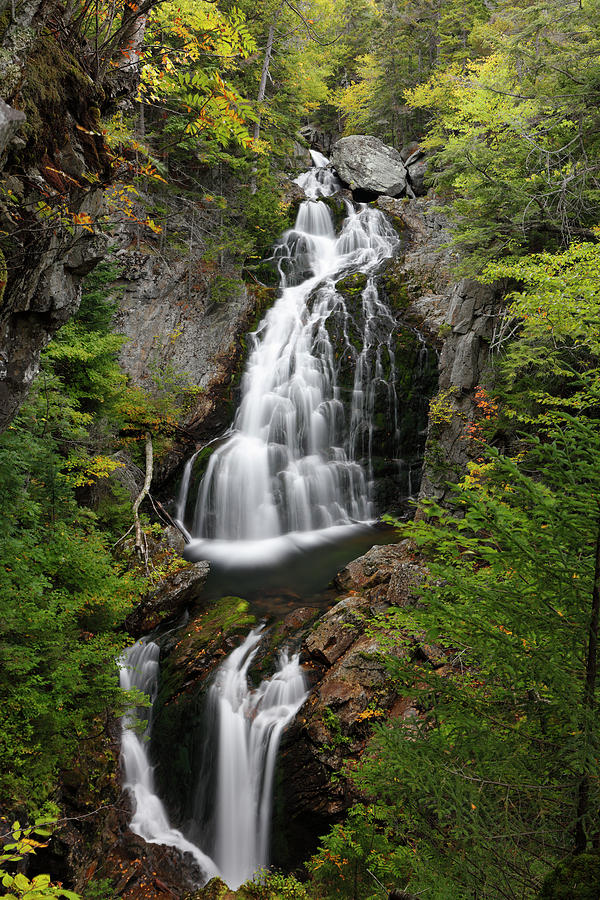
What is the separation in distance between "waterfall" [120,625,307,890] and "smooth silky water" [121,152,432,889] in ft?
0.05

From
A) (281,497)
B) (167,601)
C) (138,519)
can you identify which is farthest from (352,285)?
(167,601)

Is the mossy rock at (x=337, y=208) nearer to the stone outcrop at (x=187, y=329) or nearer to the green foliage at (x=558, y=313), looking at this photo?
the stone outcrop at (x=187, y=329)

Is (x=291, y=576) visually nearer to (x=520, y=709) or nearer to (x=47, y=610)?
(x=47, y=610)

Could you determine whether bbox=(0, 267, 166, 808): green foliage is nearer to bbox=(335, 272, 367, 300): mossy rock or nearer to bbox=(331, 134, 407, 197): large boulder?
bbox=(335, 272, 367, 300): mossy rock

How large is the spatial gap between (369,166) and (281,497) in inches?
680

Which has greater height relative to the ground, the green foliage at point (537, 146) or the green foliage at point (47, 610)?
the green foliage at point (537, 146)

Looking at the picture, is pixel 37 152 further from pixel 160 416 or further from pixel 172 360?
pixel 172 360

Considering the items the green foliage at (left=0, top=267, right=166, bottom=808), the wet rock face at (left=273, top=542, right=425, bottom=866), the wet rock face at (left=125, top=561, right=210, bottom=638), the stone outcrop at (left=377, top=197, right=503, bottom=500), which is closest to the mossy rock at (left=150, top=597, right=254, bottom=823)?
the wet rock face at (left=125, top=561, right=210, bottom=638)

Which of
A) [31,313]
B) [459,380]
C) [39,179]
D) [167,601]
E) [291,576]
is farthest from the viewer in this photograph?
[459,380]

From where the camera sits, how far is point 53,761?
463cm

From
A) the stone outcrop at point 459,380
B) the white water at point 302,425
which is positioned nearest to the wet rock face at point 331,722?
the stone outcrop at point 459,380

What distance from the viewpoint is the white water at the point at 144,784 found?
586 cm

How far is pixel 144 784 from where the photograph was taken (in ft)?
21.1

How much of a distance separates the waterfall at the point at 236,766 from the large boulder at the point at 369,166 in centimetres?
2093
